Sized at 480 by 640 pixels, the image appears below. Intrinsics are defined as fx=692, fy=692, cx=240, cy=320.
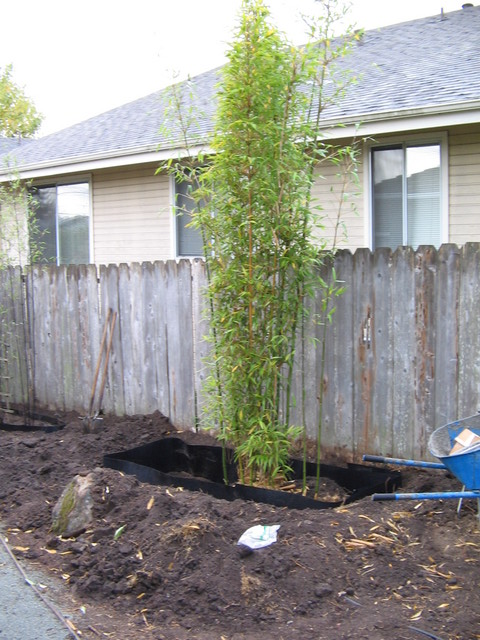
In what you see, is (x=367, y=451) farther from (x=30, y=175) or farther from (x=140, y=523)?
(x=30, y=175)

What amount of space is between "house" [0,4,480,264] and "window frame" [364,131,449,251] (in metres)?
0.01

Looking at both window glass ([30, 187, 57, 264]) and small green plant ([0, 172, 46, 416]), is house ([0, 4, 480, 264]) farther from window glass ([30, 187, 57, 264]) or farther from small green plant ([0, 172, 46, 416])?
small green plant ([0, 172, 46, 416])

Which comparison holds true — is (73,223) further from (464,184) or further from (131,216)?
(464,184)

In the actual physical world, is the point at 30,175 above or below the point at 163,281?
above

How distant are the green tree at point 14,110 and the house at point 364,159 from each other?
27907 mm

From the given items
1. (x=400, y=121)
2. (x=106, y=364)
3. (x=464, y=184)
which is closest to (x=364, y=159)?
(x=400, y=121)

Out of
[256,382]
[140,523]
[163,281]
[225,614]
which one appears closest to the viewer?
[225,614]

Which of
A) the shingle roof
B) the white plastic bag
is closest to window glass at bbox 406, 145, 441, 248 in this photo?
the shingle roof

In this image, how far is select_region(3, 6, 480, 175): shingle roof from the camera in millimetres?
7434

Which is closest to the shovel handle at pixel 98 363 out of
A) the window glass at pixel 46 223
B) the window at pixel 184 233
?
the window at pixel 184 233

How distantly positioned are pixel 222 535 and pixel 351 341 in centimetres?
229

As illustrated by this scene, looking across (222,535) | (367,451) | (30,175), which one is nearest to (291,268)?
(367,451)

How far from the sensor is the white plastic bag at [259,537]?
4199mm

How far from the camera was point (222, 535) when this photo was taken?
171 inches
